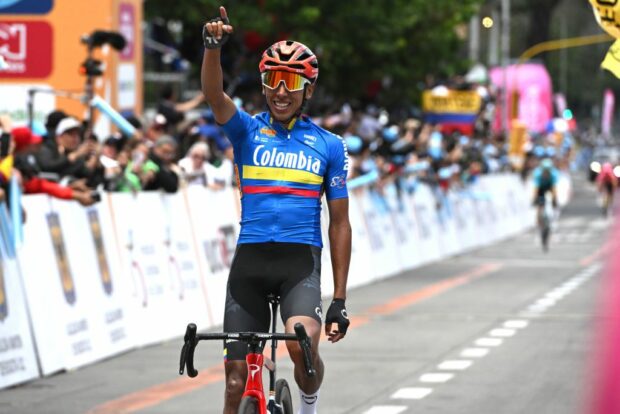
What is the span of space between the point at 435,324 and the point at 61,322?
19.0 feet

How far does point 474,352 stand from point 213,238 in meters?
4.21

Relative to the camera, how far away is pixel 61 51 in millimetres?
22047

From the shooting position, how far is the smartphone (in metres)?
12.3

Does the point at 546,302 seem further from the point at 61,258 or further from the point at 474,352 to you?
the point at 61,258

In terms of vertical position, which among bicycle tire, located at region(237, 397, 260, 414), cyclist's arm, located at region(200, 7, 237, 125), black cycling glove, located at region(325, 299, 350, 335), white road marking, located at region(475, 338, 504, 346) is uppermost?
cyclist's arm, located at region(200, 7, 237, 125)

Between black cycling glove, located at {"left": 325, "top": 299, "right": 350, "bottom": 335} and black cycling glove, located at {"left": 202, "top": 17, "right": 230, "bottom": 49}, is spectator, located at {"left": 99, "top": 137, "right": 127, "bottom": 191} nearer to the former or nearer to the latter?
black cycling glove, located at {"left": 325, "top": 299, "right": 350, "bottom": 335}

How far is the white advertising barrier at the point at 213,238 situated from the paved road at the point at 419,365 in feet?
4.93

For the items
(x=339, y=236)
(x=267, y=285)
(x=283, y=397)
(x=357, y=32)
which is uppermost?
(x=357, y=32)

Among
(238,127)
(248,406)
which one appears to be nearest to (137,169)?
(238,127)

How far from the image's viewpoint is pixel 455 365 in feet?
44.4

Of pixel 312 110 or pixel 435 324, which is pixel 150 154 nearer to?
pixel 435 324

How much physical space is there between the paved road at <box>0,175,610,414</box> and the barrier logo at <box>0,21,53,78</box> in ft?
16.2

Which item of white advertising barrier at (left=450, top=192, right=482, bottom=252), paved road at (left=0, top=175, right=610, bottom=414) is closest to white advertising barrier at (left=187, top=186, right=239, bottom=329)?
paved road at (left=0, top=175, right=610, bottom=414)

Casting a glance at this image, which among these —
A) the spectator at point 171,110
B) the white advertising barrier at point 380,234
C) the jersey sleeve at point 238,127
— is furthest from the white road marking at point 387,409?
the white advertising barrier at point 380,234
